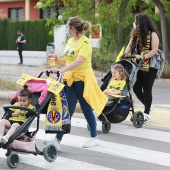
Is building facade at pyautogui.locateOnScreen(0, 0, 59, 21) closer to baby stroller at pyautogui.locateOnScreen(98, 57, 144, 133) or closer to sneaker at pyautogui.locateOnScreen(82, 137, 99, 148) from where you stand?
baby stroller at pyautogui.locateOnScreen(98, 57, 144, 133)

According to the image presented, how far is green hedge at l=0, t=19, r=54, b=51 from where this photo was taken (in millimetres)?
41688

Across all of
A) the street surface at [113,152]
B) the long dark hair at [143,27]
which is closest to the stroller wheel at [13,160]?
the street surface at [113,152]

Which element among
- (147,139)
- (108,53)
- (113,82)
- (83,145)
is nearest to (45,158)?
(83,145)

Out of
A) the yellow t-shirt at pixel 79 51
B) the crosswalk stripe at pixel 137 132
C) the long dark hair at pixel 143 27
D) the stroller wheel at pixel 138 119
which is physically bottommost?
the crosswalk stripe at pixel 137 132

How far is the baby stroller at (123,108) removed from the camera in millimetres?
9250

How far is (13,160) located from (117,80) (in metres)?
3.16

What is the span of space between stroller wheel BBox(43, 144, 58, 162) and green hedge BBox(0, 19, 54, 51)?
1334 inches

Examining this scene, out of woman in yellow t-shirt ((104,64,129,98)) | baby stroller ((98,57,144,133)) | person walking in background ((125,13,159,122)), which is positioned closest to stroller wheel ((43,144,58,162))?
baby stroller ((98,57,144,133))

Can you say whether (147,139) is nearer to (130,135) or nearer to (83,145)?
(130,135)

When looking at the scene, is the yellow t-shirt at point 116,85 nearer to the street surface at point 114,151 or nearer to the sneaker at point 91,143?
the street surface at point 114,151

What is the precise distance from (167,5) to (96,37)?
445 centimetres

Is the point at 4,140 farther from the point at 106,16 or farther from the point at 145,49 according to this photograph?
the point at 106,16

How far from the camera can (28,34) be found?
42.9 meters

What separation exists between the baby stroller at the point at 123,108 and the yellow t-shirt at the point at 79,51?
4.63 feet
